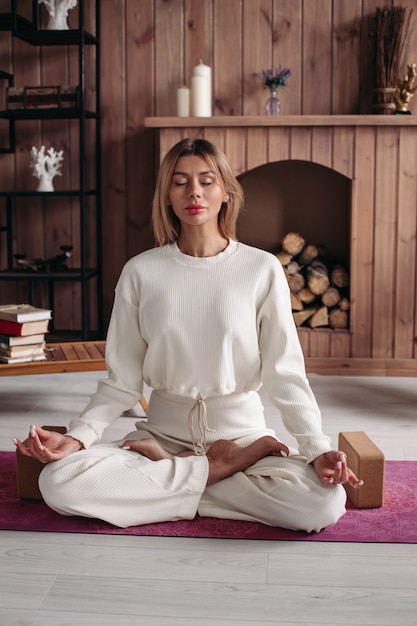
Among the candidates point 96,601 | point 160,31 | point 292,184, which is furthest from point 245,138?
point 96,601

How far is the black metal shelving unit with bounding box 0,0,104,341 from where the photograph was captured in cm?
406

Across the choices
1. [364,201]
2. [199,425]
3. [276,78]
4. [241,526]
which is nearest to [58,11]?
[276,78]

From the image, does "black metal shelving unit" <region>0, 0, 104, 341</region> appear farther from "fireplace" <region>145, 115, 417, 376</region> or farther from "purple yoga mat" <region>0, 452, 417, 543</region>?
"purple yoga mat" <region>0, 452, 417, 543</region>

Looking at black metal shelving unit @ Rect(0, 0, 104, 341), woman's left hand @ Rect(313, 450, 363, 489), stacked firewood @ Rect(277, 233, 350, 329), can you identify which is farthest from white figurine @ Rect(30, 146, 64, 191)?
woman's left hand @ Rect(313, 450, 363, 489)

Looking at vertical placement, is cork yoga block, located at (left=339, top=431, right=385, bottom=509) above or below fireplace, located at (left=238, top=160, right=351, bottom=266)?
below

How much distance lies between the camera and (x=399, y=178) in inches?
151

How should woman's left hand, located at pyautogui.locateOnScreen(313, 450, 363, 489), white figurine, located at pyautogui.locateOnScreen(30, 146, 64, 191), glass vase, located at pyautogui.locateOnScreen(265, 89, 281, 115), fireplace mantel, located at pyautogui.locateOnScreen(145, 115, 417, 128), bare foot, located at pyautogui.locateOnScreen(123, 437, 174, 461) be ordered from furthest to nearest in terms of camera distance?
white figurine, located at pyautogui.locateOnScreen(30, 146, 64, 191) → glass vase, located at pyautogui.locateOnScreen(265, 89, 281, 115) → fireplace mantel, located at pyautogui.locateOnScreen(145, 115, 417, 128) → bare foot, located at pyautogui.locateOnScreen(123, 437, 174, 461) → woman's left hand, located at pyautogui.locateOnScreen(313, 450, 363, 489)

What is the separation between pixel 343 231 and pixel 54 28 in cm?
169

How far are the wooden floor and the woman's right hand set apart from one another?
0.19 metres

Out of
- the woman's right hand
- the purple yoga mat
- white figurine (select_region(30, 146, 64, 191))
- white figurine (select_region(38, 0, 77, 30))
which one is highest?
white figurine (select_region(38, 0, 77, 30))

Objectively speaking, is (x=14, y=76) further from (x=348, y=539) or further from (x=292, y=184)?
(x=348, y=539)

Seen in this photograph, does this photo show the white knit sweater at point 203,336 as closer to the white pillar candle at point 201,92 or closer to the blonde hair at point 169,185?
the blonde hair at point 169,185

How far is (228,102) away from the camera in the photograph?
4242 millimetres

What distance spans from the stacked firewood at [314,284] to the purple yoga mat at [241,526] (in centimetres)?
180
